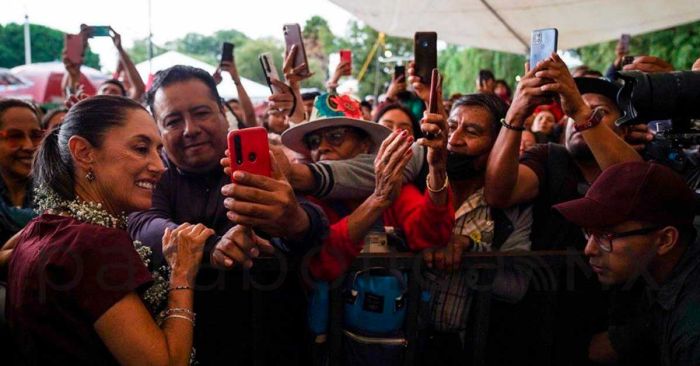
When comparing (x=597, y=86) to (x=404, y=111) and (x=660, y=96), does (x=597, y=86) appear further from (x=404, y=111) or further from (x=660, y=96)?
(x=404, y=111)

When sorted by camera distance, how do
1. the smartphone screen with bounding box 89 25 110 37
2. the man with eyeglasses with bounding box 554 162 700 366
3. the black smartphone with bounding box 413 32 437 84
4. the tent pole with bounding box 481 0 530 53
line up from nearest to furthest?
1. the man with eyeglasses with bounding box 554 162 700 366
2. the black smartphone with bounding box 413 32 437 84
3. the smartphone screen with bounding box 89 25 110 37
4. the tent pole with bounding box 481 0 530 53

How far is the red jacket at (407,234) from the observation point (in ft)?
6.04

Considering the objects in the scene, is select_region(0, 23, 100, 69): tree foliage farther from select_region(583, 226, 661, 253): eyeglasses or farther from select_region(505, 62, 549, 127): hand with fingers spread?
select_region(583, 226, 661, 253): eyeglasses

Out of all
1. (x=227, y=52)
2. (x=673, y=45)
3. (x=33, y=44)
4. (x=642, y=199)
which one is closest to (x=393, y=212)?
(x=642, y=199)

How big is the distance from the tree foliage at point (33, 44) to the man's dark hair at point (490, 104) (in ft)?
85.5

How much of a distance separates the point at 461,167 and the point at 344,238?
2.58 ft

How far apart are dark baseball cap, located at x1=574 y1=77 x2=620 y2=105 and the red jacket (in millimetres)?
834

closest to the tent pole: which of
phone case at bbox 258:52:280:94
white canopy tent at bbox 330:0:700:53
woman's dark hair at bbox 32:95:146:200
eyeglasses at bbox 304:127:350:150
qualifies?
white canopy tent at bbox 330:0:700:53

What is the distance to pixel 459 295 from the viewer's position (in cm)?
210

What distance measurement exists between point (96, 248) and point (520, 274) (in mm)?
1487

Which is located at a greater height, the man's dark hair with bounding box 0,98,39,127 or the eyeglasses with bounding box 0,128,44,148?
the man's dark hair with bounding box 0,98,39,127

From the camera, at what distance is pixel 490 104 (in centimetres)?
251

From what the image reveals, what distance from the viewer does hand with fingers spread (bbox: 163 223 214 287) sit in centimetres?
162

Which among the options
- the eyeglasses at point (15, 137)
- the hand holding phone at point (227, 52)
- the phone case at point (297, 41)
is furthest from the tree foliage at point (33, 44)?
the phone case at point (297, 41)
